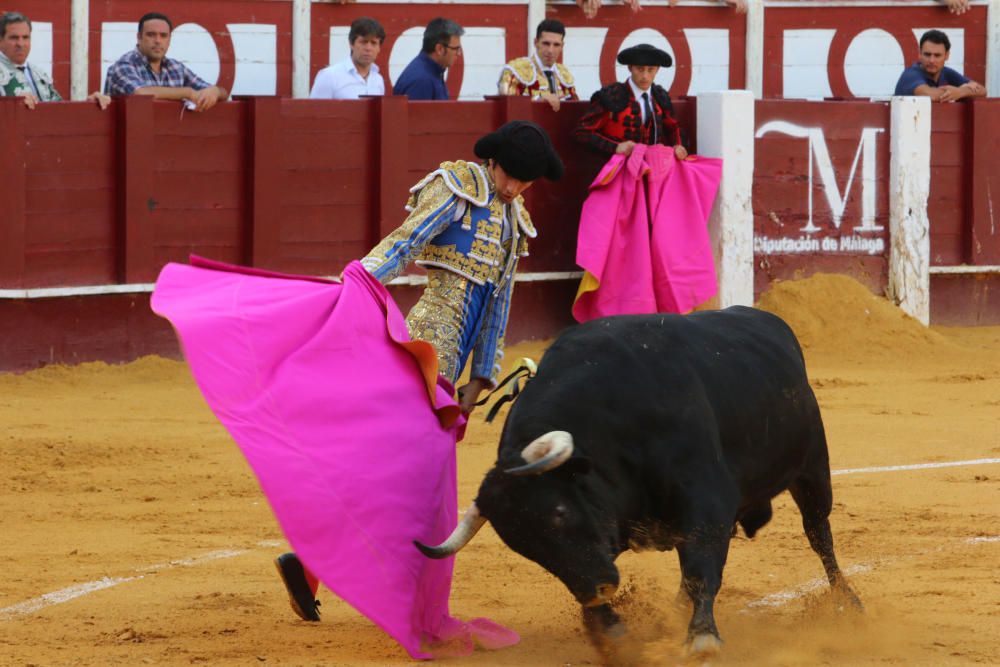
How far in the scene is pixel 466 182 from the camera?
164 inches

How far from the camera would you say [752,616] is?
4.15 m

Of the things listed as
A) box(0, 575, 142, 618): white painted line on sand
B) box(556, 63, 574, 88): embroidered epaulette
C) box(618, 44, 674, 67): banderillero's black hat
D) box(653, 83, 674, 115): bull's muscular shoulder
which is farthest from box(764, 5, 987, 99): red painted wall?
box(0, 575, 142, 618): white painted line on sand

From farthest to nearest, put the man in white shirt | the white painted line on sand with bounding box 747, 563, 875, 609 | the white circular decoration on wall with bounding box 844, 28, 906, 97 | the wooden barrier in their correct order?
the white circular decoration on wall with bounding box 844, 28, 906, 97, the man in white shirt, the wooden barrier, the white painted line on sand with bounding box 747, 563, 875, 609

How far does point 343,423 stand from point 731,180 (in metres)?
5.53

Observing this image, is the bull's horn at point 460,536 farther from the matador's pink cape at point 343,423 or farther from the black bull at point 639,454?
the matador's pink cape at point 343,423

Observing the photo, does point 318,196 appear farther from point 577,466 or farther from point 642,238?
point 577,466

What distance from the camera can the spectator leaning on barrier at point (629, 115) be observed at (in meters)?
8.45

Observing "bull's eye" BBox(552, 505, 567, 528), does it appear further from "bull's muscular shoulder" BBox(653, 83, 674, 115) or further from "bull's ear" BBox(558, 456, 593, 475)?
"bull's muscular shoulder" BBox(653, 83, 674, 115)

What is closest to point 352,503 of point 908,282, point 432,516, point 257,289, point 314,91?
point 432,516

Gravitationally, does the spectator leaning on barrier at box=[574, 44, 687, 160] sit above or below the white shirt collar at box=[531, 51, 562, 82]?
below

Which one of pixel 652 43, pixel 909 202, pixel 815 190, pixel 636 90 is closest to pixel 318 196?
pixel 636 90

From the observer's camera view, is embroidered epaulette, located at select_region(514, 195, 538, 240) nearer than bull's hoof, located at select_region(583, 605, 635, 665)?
No

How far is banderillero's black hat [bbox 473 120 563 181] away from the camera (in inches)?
159

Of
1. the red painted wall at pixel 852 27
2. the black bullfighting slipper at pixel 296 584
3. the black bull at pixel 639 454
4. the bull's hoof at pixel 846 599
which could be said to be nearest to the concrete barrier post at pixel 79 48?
the red painted wall at pixel 852 27
